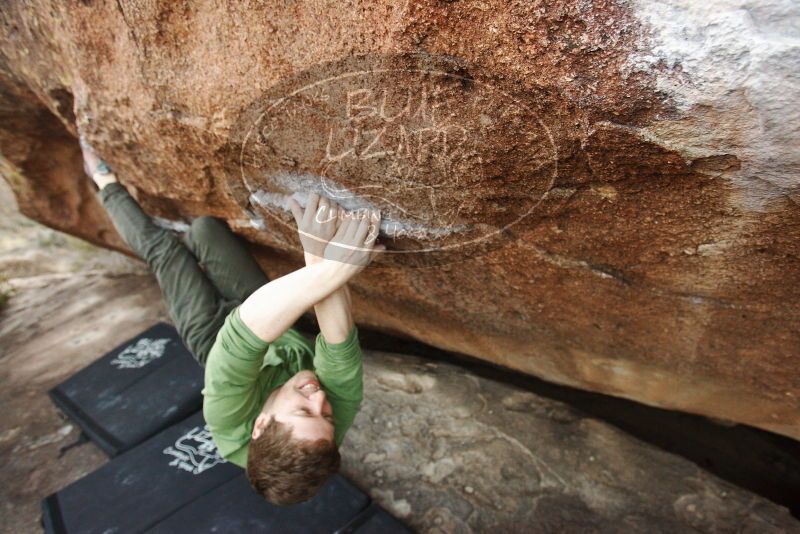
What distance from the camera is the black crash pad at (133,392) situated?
91.4 inches

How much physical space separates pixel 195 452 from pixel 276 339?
0.82 m

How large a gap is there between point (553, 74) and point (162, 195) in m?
1.63

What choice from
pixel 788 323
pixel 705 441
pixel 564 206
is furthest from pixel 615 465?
pixel 564 206

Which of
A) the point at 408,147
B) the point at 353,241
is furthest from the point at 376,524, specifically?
the point at 408,147

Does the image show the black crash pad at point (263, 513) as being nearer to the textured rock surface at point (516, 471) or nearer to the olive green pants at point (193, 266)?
the textured rock surface at point (516, 471)

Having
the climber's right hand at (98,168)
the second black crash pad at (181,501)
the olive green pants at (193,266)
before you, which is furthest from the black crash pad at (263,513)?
the climber's right hand at (98,168)

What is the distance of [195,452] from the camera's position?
215 centimetres

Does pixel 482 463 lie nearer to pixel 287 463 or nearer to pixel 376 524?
pixel 376 524

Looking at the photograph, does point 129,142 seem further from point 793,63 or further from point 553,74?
point 793,63

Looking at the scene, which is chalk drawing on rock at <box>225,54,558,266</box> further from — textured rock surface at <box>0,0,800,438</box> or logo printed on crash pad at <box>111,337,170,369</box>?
logo printed on crash pad at <box>111,337,170,369</box>

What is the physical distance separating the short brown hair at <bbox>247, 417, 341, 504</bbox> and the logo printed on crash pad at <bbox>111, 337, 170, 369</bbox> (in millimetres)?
1282

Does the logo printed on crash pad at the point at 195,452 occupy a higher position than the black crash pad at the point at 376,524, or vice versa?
the logo printed on crash pad at the point at 195,452

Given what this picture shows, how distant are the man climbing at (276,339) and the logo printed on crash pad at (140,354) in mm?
803

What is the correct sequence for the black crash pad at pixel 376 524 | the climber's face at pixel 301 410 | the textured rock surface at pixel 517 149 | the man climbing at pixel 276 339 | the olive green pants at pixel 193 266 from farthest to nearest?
the olive green pants at pixel 193 266, the black crash pad at pixel 376 524, the climber's face at pixel 301 410, the man climbing at pixel 276 339, the textured rock surface at pixel 517 149
